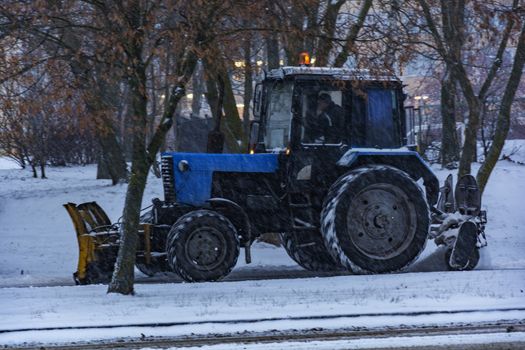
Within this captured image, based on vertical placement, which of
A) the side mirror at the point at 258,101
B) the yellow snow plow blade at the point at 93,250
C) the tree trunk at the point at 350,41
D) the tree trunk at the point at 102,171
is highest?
the tree trunk at the point at 350,41

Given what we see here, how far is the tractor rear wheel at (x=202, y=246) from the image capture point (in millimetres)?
11609

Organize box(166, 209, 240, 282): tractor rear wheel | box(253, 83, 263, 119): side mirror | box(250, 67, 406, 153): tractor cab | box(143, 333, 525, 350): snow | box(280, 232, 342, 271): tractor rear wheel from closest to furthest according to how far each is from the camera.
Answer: box(143, 333, 525, 350): snow < box(166, 209, 240, 282): tractor rear wheel < box(250, 67, 406, 153): tractor cab < box(253, 83, 263, 119): side mirror < box(280, 232, 342, 271): tractor rear wheel

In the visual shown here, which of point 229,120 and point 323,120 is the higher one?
point 229,120

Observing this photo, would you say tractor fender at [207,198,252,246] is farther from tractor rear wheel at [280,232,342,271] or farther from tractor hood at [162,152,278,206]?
tractor rear wheel at [280,232,342,271]

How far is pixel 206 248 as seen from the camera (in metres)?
11.8

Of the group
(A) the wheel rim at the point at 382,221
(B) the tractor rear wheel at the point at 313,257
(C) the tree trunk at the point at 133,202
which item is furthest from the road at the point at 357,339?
(B) the tractor rear wheel at the point at 313,257

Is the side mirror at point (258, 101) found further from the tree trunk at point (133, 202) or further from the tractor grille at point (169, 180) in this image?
the tree trunk at point (133, 202)

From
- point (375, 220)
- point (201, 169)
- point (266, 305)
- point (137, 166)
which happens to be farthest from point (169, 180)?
point (266, 305)

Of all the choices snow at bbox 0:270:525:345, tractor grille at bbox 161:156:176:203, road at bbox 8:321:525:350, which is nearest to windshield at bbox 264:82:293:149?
tractor grille at bbox 161:156:176:203

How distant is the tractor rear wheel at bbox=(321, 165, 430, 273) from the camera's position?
467 inches

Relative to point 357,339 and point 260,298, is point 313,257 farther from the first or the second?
point 357,339

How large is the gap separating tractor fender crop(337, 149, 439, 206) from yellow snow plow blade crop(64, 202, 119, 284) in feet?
10.8

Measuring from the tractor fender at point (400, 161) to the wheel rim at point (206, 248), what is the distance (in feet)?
6.35

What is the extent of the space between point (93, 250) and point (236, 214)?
198 centimetres
